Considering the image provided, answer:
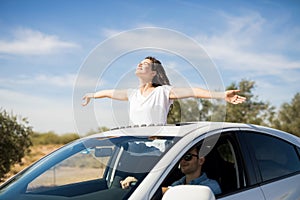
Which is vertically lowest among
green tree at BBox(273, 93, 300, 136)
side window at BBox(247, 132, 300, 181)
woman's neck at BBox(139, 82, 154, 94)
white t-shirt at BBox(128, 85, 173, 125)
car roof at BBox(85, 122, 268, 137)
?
side window at BBox(247, 132, 300, 181)

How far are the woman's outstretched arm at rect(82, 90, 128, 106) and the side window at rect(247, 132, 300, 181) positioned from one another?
4.45 ft

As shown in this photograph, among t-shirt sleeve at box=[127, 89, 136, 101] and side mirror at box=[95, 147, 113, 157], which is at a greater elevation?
t-shirt sleeve at box=[127, 89, 136, 101]

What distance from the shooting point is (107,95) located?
4.57 metres

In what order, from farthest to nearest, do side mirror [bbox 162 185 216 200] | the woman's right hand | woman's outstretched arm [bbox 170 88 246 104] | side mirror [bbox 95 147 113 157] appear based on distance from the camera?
the woman's right hand
woman's outstretched arm [bbox 170 88 246 104]
side mirror [bbox 95 147 113 157]
side mirror [bbox 162 185 216 200]

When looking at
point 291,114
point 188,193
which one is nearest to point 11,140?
point 188,193

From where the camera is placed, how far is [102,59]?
12.5 feet

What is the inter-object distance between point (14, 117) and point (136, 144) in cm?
875

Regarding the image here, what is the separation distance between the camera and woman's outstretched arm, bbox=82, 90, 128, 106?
4.36 m

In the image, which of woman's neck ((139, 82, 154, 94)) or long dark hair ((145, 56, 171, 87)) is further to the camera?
long dark hair ((145, 56, 171, 87))

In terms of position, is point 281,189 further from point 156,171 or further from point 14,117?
point 14,117

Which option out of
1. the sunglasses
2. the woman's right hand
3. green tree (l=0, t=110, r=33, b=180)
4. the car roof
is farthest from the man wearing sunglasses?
green tree (l=0, t=110, r=33, b=180)

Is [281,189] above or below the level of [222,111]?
below

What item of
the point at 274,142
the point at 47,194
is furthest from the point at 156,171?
the point at 274,142

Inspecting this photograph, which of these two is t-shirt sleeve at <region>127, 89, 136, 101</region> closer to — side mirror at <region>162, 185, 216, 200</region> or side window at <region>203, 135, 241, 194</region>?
side window at <region>203, 135, 241, 194</region>
